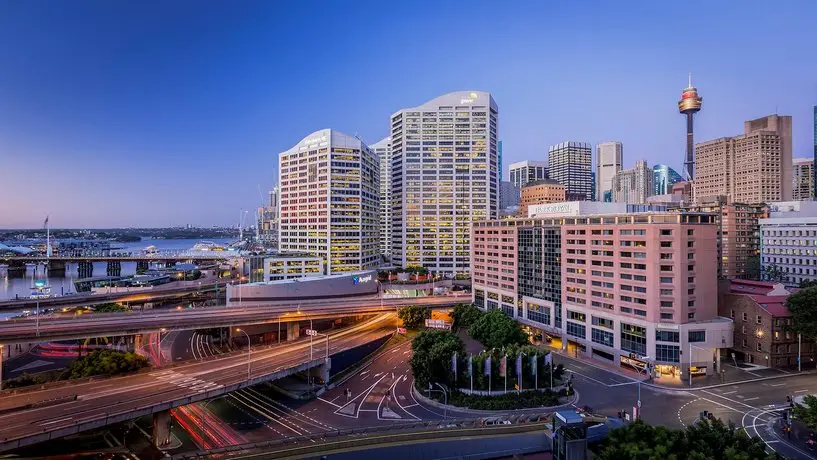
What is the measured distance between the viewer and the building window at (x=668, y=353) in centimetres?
7012

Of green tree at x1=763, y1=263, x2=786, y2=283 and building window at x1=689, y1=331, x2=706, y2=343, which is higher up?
green tree at x1=763, y1=263, x2=786, y2=283

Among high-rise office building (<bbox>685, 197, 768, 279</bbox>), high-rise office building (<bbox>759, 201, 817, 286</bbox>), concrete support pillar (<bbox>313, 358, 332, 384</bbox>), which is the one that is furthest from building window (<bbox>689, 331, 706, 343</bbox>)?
high-rise office building (<bbox>685, 197, 768, 279</bbox>)

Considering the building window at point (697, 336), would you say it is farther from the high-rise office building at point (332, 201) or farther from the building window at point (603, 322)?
the high-rise office building at point (332, 201)

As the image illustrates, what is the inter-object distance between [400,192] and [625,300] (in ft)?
423

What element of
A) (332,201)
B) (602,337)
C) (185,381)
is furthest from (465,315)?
(332,201)

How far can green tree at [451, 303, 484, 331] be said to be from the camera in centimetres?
9606

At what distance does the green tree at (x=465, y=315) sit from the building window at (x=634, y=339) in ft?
87.2

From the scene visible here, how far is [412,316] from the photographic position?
100 meters

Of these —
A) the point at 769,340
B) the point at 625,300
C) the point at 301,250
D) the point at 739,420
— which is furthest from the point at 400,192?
the point at 739,420

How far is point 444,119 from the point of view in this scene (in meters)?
191

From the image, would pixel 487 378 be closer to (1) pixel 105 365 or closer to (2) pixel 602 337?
(2) pixel 602 337

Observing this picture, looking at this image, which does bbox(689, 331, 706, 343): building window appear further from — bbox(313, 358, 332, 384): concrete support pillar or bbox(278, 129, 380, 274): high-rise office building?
bbox(278, 129, 380, 274): high-rise office building

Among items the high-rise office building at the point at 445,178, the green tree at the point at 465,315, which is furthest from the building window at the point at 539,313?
the high-rise office building at the point at 445,178

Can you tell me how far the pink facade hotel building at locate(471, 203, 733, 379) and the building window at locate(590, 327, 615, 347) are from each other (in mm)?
174
